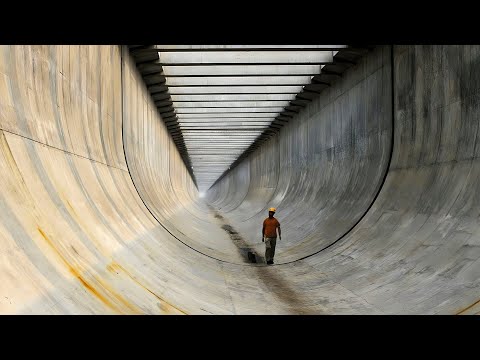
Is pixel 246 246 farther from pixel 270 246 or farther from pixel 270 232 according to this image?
pixel 270 232

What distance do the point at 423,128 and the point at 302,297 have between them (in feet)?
13.3

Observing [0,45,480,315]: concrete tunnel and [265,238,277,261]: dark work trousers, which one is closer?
[0,45,480,315]: concrete tunnel

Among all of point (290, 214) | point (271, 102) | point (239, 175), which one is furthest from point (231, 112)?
point (239, 175)

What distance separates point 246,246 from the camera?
15.4 m

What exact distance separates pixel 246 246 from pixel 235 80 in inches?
223

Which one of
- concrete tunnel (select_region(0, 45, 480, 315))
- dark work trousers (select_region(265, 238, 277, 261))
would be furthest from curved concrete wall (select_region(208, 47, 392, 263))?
dark work trousers (select_region(265, 238, 277, 261))

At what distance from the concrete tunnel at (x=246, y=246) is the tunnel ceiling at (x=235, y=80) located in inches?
4.6

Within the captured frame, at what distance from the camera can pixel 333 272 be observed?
9.14m

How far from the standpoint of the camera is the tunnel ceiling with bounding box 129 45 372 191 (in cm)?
1224

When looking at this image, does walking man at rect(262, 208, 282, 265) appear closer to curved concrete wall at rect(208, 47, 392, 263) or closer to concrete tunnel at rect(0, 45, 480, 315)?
concrete tunnel at rect(0, 45, 480, 315)

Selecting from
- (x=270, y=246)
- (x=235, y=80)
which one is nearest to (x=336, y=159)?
(x=235, y=80)

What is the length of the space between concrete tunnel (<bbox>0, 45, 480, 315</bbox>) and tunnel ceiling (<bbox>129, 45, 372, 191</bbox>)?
0.12 metres

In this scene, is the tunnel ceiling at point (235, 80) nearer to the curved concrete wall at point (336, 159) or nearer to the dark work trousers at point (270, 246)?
the curved concrete wall at point (336, 159)

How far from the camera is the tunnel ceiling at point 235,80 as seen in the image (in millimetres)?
12242
